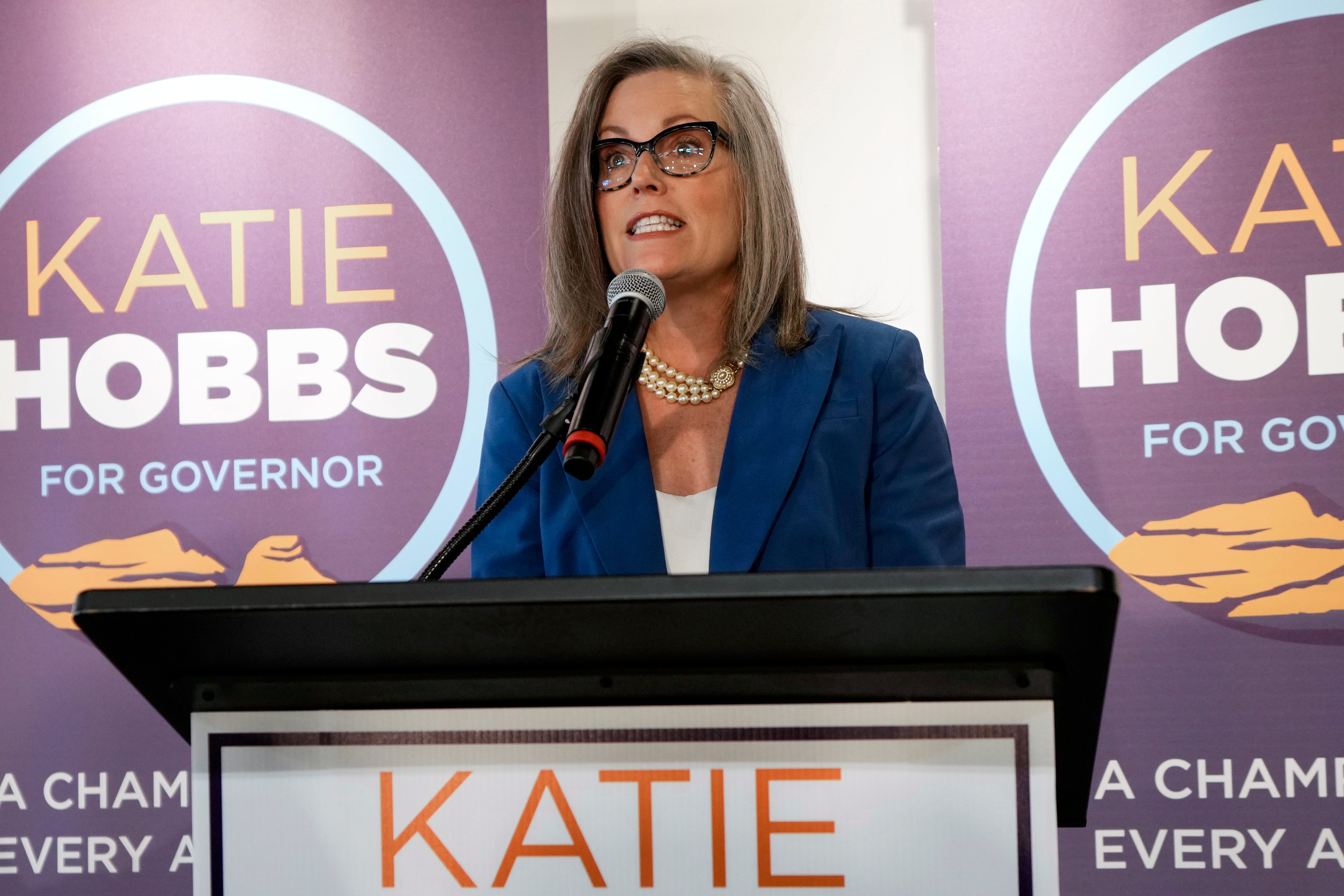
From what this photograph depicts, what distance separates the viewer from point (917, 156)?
2.50m

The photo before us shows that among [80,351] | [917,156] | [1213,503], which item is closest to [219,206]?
[80,351]

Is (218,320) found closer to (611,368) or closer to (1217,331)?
(611,368)

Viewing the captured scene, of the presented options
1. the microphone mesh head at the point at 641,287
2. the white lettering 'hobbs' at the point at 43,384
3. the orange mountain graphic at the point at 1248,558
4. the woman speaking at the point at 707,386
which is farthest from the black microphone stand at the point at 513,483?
the white lettering 'hobbs' at the point at 43,384

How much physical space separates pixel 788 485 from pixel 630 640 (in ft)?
2.44

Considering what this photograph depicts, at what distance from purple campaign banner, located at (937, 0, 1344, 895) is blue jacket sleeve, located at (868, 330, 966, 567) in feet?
2.26

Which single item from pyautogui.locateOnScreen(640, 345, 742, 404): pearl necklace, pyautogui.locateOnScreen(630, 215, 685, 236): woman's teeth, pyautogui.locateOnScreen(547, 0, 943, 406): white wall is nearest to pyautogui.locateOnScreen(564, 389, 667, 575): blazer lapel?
pyautogui.locateOnScreen(640, 345, 742, 404): pearl necklace

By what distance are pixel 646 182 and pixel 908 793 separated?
1.08 m

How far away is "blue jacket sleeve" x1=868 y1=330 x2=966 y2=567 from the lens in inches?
60.2

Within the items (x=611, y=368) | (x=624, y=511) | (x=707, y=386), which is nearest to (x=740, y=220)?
(x=707, y=386)

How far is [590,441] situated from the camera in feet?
3.31

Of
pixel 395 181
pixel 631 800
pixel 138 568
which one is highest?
pixel 395 181

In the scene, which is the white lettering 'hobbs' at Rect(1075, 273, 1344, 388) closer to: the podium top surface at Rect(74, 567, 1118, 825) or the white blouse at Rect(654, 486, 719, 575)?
the white blouse at Rect(654, 486, 719, 575)

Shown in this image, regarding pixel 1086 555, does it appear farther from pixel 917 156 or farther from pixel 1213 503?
pixel 917 156

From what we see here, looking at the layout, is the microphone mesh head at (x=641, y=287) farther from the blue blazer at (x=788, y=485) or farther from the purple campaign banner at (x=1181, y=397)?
the purple campaign banner at (x=1181, y=397)
